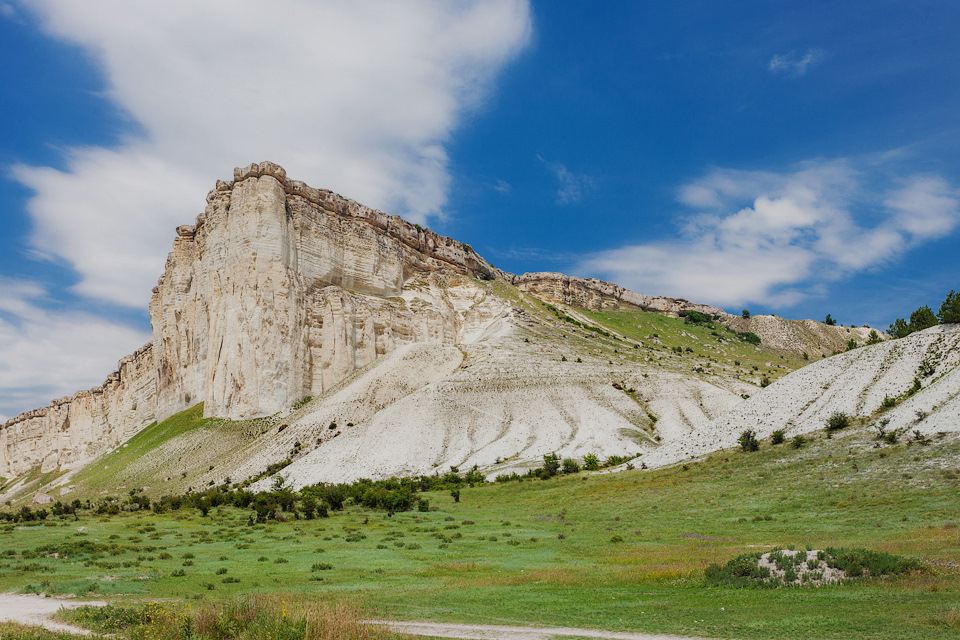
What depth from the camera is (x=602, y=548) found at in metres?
24.6

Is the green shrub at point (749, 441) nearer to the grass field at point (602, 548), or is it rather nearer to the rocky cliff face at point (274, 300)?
the grass field at point (602, 548)

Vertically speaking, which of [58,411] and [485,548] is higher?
[58,411]

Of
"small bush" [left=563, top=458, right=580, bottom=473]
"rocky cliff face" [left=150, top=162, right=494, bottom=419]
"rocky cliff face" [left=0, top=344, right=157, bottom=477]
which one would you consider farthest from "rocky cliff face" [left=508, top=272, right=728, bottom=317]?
"small bush" [left=563, top=458, right=580, bottom=473]

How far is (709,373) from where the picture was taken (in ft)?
303

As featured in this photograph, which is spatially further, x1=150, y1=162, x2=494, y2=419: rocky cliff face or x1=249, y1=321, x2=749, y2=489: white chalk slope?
x1=150, y1=162, x2=494, y2=419: rocky cliff face

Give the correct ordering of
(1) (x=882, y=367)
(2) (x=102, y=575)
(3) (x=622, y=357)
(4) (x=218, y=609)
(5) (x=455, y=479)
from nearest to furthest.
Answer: (4) (x=218, y=609) < (2) (x=102, y=575) < (1) (x=882, y=367) < (5) (x=455, y=479) < (3) (x=622, y=357)

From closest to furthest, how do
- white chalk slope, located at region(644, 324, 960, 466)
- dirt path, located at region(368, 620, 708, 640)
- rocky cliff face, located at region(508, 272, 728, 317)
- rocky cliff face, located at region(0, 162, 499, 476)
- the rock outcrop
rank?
dirt path, located at region(368, 620, 708, 640) < white chalk slope, located at region(644, 324, 960, 466) < the rock outcrop < rocky cliff face, located at region(0, 162, 499, 476) < rocky cliff face, located at region(508, 272, 728, 317)

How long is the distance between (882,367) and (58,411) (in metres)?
169

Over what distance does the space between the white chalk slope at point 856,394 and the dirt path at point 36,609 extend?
3989 centimetres

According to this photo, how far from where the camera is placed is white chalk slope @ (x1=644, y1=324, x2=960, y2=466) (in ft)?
124

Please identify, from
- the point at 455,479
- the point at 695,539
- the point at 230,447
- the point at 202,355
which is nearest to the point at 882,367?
the point at 695,539

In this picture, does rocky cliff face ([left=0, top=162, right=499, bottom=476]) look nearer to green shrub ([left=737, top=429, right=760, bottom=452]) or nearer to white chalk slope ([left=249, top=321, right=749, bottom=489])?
white chalk slope ([left=249, top=321, right=749, bottom=489])

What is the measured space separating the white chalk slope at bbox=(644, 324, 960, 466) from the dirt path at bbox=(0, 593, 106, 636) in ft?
131

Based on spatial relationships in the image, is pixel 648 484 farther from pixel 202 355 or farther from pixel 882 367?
pixel 202 355
